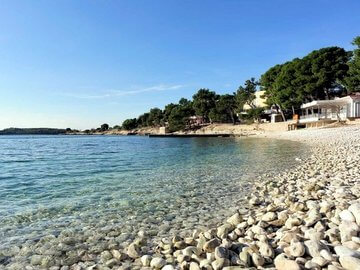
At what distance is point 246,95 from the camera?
92312 mm

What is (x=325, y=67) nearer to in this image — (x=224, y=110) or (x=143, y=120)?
(x=224, y=110)

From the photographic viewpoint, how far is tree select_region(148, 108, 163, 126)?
13220 centimetres

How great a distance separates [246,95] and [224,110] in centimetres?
926

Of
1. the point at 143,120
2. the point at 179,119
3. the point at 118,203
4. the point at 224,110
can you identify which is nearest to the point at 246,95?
the point at 224,110

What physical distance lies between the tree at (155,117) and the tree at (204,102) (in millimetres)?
29428

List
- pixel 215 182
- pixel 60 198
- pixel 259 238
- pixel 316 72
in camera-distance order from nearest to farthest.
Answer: pixel 259 238 < pixel 60 198 < pixel 215 182 < pixel 316 72

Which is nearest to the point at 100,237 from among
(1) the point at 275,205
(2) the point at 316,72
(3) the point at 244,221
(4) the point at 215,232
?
(4) the point at 215,232

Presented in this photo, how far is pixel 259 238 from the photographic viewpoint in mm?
4871

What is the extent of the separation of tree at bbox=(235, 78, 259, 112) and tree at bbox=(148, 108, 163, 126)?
43.8 metres

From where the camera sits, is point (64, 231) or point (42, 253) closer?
point (42, 253)

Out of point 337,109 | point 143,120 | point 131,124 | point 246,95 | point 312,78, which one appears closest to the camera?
point 337,109

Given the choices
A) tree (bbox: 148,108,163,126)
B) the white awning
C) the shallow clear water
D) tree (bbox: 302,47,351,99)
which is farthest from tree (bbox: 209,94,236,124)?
the shallow clear water

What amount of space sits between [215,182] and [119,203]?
13.6 feet

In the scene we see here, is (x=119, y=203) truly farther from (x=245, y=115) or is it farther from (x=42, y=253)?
(x=245, y=115)
